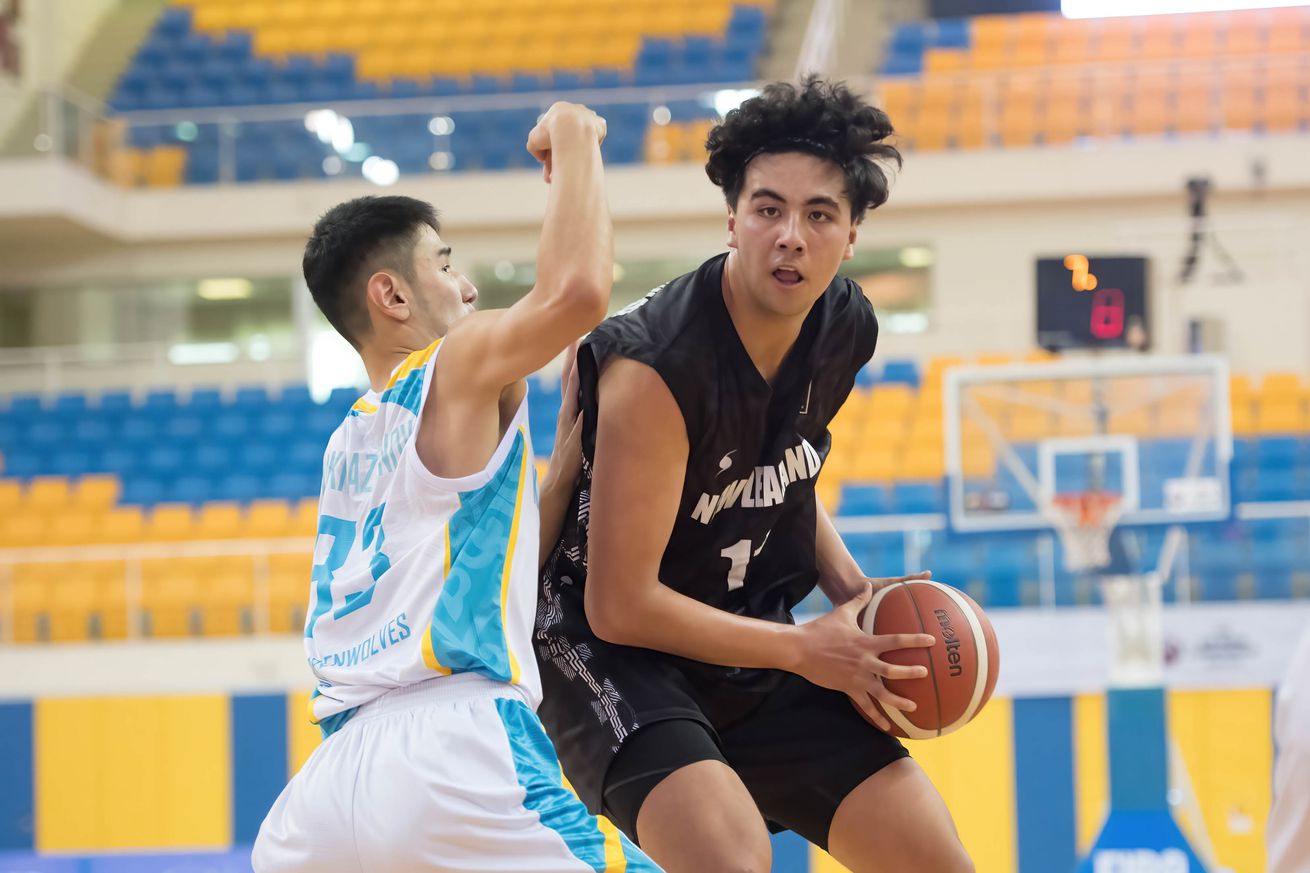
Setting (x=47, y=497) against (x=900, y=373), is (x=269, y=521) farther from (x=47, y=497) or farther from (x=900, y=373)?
(x=900, y=373)

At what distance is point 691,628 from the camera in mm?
2867

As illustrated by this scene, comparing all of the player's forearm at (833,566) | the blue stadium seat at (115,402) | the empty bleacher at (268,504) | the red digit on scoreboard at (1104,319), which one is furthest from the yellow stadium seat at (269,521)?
the player's forearm at (833,566)

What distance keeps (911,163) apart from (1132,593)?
312 inches

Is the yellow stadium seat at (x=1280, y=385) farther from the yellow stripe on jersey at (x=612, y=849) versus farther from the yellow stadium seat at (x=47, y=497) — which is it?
the yellow stripe on jersey at (x=612, y=849)

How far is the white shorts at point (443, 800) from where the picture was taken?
2.33 metres

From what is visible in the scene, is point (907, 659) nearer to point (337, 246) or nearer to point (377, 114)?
point (337, 246)

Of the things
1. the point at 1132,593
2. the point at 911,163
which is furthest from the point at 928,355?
the point at 1132,593

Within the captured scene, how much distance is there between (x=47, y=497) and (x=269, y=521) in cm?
260

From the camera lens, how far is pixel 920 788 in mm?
3127

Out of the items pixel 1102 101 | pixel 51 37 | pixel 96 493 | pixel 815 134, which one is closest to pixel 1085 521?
pixel 815 134

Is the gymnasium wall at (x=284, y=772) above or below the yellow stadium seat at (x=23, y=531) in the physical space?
below

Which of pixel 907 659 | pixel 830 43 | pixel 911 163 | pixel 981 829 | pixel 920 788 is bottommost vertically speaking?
pixel 981 829

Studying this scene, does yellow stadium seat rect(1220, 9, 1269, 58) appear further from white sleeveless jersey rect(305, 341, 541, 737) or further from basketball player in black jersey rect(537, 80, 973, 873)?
white sleeveless jersey rect(305, 341, 541, 737)

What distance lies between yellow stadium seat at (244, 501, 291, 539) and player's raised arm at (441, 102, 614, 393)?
9914mm
